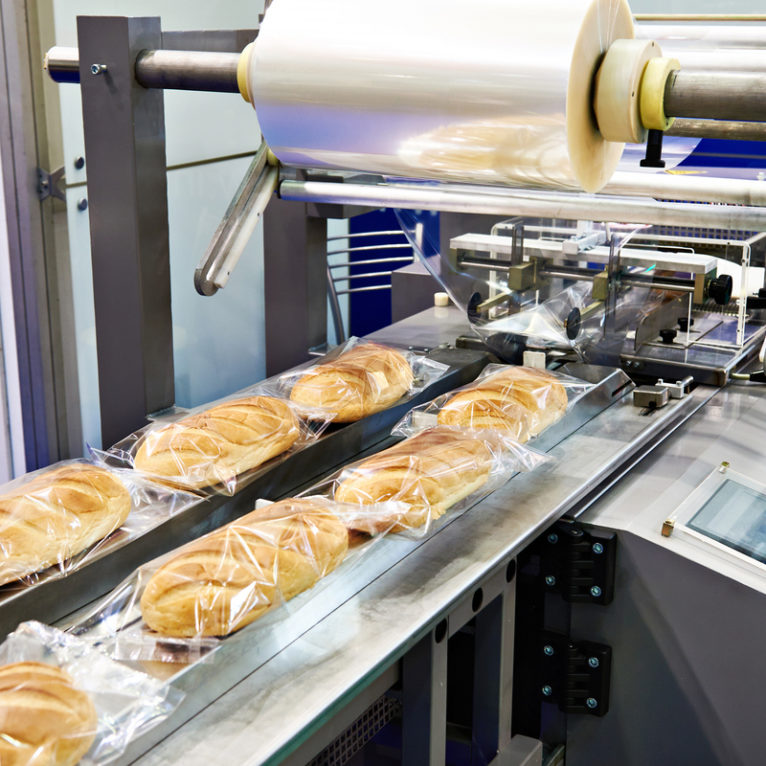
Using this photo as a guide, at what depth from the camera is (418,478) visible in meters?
1.33

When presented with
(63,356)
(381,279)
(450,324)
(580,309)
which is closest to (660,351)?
(580,309)

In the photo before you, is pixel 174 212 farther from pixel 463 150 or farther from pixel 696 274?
pixel 463 150

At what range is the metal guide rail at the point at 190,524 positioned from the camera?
1148mm

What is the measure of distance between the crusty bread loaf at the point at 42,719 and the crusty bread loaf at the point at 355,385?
0.78 m

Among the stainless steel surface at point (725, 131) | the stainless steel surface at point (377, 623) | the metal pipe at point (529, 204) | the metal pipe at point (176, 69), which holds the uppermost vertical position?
the metal pipe at point (176, 69)

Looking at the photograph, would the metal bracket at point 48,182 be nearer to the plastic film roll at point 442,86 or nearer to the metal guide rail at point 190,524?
the metal guide rail at point 190,524

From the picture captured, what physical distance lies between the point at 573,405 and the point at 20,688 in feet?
3.55

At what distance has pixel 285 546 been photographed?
1.15 m

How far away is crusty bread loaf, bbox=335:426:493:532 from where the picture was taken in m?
1.29

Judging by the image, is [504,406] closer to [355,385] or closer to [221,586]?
[355,385]

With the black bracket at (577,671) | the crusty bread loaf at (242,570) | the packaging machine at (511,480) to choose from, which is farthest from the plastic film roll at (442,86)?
the black bracket at (577,671)

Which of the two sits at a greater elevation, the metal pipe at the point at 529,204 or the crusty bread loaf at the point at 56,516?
the metal pipe at the point at 529,204

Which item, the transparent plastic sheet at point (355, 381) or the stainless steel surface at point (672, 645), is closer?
the stainless steel surface at point (672, 645)

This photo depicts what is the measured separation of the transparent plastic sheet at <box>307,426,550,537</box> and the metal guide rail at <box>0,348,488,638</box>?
12 centimetres
